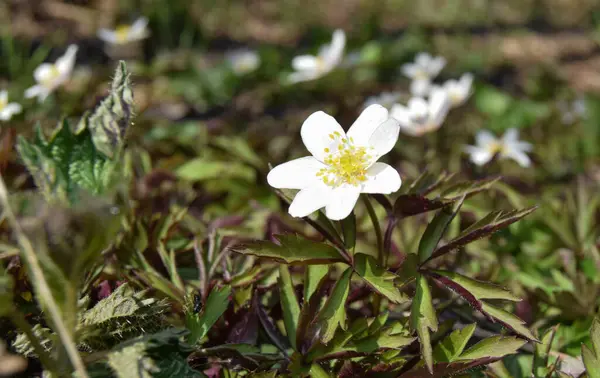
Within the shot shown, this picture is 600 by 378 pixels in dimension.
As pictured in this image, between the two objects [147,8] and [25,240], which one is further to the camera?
[147,8]

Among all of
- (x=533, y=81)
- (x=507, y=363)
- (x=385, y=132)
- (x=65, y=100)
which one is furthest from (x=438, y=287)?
(x=533, y=81)

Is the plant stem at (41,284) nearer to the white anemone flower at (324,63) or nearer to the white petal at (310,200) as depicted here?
the white petal at (310,200)

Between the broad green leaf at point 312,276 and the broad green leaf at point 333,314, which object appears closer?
the broad green leaf at point 333,314

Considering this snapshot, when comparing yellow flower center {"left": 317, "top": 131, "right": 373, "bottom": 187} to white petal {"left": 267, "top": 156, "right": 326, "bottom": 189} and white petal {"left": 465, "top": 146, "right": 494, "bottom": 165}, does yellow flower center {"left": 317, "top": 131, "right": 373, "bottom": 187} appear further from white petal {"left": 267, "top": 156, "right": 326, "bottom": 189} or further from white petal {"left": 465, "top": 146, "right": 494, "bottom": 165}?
white petal {"left": 465, "top": 146, "right": 494, "bottom": 165}

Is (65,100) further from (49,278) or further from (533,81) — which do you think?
(533,81)

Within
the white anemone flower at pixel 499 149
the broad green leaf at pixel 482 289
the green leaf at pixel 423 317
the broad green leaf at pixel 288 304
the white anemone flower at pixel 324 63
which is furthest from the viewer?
the white anemone flower at pixel 324 63

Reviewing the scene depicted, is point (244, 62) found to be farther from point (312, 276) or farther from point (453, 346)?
point (453, 346)

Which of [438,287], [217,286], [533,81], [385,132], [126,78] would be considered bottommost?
[533,81]

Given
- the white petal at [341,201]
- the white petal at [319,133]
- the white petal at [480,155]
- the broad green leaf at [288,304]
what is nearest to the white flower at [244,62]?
the white petal at [480,155]
